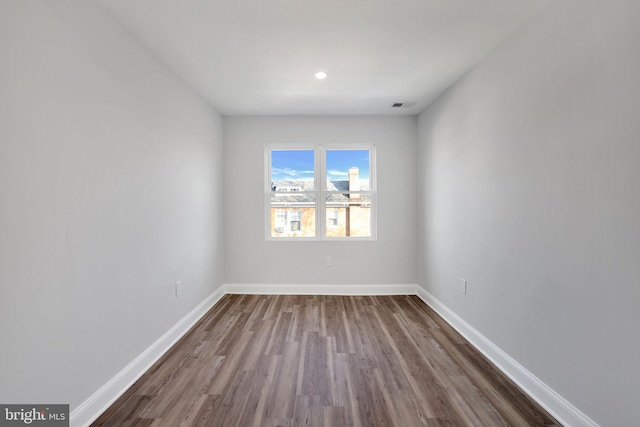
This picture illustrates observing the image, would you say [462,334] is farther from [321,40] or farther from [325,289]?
[321,40]

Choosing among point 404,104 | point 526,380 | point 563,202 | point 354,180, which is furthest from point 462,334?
point 404,104

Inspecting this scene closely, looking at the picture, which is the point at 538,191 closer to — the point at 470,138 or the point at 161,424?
the point at 470,138

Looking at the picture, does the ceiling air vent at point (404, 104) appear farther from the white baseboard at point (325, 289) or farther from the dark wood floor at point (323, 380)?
the dark wood floor at point (323, 380)

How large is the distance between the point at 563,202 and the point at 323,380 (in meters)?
1.91

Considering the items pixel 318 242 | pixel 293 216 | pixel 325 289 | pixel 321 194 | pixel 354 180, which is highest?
pixel 354 180

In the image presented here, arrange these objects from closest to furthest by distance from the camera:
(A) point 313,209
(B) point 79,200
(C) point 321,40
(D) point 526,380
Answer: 1. (B) point 79,200
2. (D) point 526,380
3. (C) point 321,40
4. (A) point 313,209

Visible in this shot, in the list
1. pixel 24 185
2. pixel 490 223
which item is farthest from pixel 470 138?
pixel 24 185

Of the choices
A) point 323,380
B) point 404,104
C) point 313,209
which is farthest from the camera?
point 313,209

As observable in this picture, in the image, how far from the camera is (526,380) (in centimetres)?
199

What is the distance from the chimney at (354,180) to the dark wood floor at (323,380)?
174 centimetres

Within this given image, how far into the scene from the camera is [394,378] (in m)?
2.13

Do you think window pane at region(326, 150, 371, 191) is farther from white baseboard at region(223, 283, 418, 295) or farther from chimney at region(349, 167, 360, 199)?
white baseboard at region(223, 283, 418, 295)

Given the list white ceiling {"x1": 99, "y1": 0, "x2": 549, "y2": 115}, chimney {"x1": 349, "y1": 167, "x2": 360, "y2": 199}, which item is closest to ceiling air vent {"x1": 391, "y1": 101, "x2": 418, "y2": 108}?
white ceiling {"x1": 99, "y1": 0, "x2": 549, "y2": 115}

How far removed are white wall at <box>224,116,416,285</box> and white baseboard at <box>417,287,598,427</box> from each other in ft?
4.38
